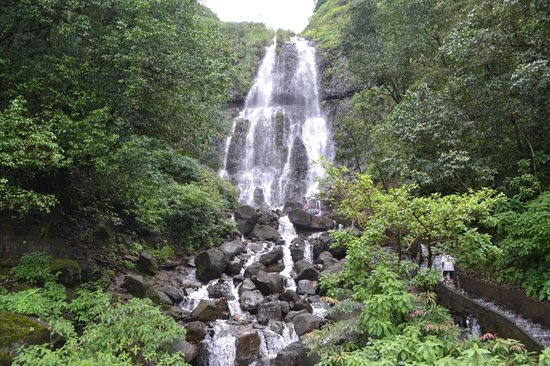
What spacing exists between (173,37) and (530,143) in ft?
34.6

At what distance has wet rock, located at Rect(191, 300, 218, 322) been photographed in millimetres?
10766

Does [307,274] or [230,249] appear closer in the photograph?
[307,274]

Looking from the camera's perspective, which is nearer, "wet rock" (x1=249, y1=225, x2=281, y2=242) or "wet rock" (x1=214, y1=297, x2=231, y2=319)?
"wet rock" (x1=214, y1=297, x2=231, y2=319)

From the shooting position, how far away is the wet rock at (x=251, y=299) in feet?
39.7

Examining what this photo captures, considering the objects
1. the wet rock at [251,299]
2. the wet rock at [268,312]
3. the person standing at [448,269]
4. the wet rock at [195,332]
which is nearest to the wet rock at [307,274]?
the wet rock at [251,299]

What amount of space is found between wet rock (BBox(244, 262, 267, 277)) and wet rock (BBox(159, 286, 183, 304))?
311 centimetres

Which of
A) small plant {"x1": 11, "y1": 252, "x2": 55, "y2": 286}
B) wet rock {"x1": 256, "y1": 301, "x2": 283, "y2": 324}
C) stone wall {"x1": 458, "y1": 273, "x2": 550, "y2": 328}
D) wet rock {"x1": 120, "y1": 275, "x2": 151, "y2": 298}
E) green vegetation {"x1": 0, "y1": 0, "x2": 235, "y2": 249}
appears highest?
green vegetation {"x1": 0, "y1": 0, "x2": 235, "y2": 249}

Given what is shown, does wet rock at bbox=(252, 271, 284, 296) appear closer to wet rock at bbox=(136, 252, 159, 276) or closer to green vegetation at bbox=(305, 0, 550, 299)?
wet rock at bbox=(136, 252, 159, 276)

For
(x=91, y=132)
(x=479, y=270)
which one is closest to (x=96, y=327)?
(x=91, y=132)

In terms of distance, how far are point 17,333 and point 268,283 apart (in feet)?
26.7

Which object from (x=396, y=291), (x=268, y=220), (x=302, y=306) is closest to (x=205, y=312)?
(x=302, y=306)

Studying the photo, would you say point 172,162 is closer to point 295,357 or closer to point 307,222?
point 295,357

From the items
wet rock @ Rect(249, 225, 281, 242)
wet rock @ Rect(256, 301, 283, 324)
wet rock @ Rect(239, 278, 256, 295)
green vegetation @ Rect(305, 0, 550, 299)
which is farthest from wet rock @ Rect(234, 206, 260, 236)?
green vegetation @ Rect(305, 0, 550, 299)

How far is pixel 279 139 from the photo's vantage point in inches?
1267
